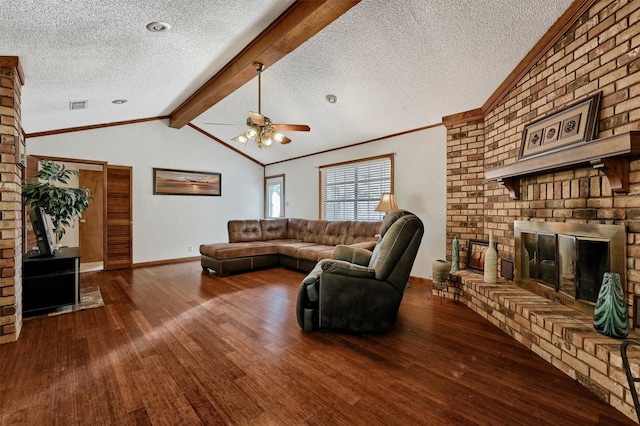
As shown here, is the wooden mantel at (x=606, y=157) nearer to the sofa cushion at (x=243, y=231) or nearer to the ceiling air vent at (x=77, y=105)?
the sofa cushion at (x=243, y=231)

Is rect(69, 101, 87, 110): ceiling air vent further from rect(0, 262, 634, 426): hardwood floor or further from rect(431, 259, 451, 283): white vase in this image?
rect(431, 259, 451, 283): white vase

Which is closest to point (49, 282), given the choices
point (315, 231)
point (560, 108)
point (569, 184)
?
point (315, 231)

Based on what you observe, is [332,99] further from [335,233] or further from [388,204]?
[335,233]

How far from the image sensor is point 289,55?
362 centimetres

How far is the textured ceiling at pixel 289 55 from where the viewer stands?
235cm

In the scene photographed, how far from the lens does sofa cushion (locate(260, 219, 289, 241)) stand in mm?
6301

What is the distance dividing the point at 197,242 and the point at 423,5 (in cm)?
594

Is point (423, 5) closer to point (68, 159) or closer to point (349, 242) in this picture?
point (349, 242)

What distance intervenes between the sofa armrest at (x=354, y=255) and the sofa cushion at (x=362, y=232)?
1526mm

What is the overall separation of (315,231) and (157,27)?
417cm

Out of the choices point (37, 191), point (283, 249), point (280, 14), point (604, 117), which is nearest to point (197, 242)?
point (283, 249)

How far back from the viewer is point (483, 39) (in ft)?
9.03

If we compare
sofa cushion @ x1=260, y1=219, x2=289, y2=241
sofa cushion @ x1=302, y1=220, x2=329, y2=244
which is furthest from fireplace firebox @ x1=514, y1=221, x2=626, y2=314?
sofa cushion @ x1=260, y1=219, x2=289, y2=241

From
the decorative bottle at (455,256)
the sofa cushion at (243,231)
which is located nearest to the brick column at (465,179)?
the decorative bottle at (455,256)
